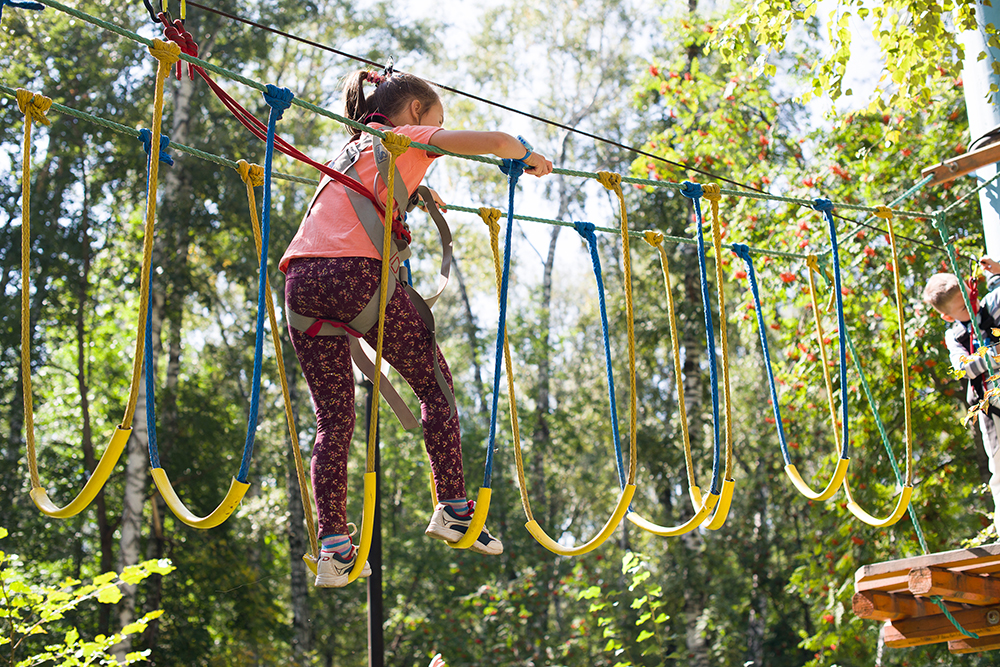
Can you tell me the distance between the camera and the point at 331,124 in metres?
13.9

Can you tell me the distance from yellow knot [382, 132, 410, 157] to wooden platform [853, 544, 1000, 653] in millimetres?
2421

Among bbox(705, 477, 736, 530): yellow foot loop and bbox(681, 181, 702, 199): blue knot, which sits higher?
bbox(681, 181, 702, 199): blue knot

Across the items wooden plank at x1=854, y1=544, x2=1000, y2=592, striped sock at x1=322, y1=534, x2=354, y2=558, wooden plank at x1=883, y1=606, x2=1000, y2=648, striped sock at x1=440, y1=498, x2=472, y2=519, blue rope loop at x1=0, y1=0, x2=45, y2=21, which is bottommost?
wooden plank at x1=883, y1=606, x2=1000, y2=648

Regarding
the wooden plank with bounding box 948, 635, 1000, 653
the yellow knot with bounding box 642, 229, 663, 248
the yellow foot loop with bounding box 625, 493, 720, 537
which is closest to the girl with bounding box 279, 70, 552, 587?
the yellow foot loop with bounding box 625, 493, 720, 537

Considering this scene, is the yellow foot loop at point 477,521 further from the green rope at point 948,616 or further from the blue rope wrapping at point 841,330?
the green rope at point 948,616

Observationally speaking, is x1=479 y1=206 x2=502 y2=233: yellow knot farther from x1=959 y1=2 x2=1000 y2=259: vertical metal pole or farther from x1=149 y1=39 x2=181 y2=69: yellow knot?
x1=959 y1=2 x2=1000 y2=259: vertical metal pole

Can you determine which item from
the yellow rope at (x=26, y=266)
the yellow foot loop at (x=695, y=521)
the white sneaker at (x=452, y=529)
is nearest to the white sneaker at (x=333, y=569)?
the white sneaker at (x=452, y=529)

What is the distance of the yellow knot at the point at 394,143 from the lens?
231 cm

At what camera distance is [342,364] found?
7.89ft

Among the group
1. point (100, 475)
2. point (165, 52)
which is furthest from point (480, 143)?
point (100, 475)

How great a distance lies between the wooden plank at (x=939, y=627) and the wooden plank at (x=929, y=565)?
0.36 metres

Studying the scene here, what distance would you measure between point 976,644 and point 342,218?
11.0 feet

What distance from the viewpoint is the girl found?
232 cm

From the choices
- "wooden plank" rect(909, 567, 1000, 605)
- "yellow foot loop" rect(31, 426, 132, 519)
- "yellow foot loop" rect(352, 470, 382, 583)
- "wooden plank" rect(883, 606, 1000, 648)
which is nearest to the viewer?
"yellow foot loop" rect(31, 426, 132, 519)
